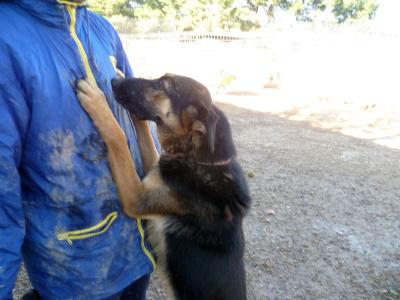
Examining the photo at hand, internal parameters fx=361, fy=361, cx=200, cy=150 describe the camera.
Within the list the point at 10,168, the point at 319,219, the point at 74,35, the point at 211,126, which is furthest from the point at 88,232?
the point at 319,219

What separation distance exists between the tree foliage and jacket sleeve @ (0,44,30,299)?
2730 centimetres

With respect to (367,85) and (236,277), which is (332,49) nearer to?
(367,85)

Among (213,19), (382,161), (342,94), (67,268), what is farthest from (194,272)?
(213,19)

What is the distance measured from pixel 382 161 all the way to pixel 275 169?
2.66m

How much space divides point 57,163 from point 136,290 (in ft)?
3.28

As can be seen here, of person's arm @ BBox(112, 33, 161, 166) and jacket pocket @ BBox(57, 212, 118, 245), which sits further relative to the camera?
person's arm @ BBox(112, 33, 161, 166)

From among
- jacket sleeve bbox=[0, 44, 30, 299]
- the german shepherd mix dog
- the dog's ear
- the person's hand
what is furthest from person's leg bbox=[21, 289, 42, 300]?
the dog's ear

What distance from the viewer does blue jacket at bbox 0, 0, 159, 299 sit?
49.6 inches

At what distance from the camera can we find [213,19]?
28234mm

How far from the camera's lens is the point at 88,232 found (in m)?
1.53

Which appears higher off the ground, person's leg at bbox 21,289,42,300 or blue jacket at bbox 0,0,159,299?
blue jacket at bbox 0,0,159,299

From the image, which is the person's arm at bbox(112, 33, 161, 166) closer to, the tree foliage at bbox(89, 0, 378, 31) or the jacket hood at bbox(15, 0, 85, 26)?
the jacket hood at bbox(15, 0, 85, 26)

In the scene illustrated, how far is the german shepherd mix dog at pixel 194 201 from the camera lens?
2.08m

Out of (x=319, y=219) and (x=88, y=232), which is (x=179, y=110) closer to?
(x=88, y=232)
